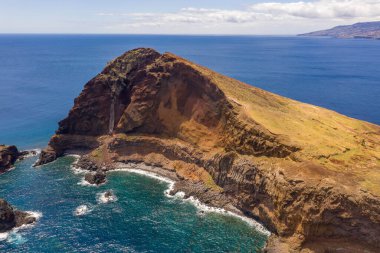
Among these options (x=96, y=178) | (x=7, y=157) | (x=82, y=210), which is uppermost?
(x=7, y=157)

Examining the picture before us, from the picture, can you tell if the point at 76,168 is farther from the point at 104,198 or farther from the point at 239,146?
the point at 239,146

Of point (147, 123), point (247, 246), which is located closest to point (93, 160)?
point (147, 123)

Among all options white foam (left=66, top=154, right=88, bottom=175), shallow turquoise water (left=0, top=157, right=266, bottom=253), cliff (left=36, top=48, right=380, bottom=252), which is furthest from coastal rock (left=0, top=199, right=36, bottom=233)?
cliff (left=36, top=48, right=380, bottom=252)

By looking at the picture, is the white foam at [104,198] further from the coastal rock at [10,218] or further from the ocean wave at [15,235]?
the coastal rock at [10,218]

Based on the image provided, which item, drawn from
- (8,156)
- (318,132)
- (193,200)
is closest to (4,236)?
(8,156)

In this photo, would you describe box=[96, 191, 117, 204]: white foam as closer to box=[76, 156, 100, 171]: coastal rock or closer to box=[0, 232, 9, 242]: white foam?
box=[76, 156, 100, 171]: coastal rock

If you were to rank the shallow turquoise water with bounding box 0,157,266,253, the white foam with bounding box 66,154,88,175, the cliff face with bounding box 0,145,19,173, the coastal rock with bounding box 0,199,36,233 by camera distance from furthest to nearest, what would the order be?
the cliff face with bounding box 0,145,19,173, the white foam with bounding box 66,154,88,175, the coastal rock with bounding box 0,199,36,233, the shallow turquoise water with bounding box 0,157,266,253
